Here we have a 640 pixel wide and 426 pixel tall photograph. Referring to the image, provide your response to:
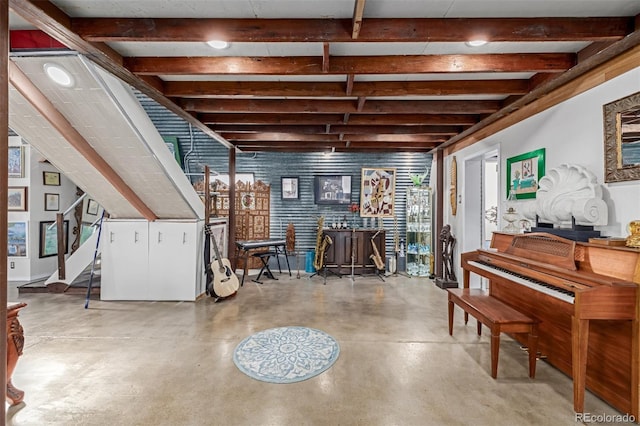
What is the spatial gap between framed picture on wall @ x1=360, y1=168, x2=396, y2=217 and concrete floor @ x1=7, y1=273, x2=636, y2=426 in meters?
2.96

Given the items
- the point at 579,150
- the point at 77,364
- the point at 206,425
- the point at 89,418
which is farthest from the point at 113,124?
the point at 579,150

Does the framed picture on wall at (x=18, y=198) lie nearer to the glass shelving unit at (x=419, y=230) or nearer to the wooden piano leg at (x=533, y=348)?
the glass shelving unit at (x=419, y=230)

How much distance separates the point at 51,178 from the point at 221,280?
432 centimetres

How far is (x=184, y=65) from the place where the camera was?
2.92 metres

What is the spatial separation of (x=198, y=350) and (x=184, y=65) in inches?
109

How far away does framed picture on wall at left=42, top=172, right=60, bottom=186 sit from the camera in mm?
5782

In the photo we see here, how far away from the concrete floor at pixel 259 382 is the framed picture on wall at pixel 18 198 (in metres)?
2.72

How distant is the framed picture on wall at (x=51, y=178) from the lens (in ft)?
19.0

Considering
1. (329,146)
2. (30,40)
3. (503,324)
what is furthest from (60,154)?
(503,324)

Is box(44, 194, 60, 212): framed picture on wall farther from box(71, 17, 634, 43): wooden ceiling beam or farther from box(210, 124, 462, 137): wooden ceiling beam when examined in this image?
box(71, 17, 634, 43): wooden ceiling beam

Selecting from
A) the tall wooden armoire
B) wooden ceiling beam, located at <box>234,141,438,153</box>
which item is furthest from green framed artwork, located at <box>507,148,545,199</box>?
the tall wooden armoire

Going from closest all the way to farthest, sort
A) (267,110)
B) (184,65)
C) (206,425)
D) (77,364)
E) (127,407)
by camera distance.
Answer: (206,425) < (127,407) < (77,364) < (184,65) < (267,110)

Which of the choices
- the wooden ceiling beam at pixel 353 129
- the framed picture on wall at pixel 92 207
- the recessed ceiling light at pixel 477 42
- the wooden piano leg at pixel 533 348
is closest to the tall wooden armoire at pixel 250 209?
the wooden ceiling beam at pixel 353 129

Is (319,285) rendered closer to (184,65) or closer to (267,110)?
(267,110)
